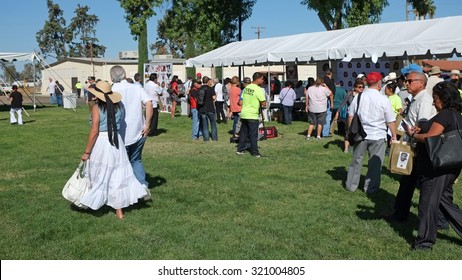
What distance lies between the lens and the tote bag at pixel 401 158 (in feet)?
16.8

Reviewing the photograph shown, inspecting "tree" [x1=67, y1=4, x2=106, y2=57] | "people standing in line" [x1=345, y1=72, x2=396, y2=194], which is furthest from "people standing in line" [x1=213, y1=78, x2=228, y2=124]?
"tree" [x1=67, y1=4, x2=106, y2=57]

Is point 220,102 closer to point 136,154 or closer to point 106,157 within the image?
point 136,154

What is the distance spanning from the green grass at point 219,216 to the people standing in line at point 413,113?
8.3 inches

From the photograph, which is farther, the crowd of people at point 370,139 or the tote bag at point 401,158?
the tote bag at point 401,158

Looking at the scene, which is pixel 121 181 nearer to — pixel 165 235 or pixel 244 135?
pixel 165 235

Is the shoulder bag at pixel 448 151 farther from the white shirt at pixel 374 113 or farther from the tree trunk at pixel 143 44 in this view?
the tree trunk at pixel 143 44

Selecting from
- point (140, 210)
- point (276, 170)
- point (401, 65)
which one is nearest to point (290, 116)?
point (401, 65)

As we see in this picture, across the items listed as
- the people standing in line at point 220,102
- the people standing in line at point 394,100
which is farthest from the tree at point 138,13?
the people standing in line at point 394,100

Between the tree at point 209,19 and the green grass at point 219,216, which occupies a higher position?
the tree at point 209,19

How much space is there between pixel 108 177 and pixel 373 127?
3624 mm

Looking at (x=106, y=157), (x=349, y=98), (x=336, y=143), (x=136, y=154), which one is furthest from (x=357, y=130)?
(x=336, y=143)

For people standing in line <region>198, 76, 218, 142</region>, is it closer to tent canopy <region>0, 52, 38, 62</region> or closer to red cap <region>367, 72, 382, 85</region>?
red cap <region>367, 72, 382, 85</region>

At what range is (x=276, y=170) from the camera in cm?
925

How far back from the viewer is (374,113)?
6.92 metres
